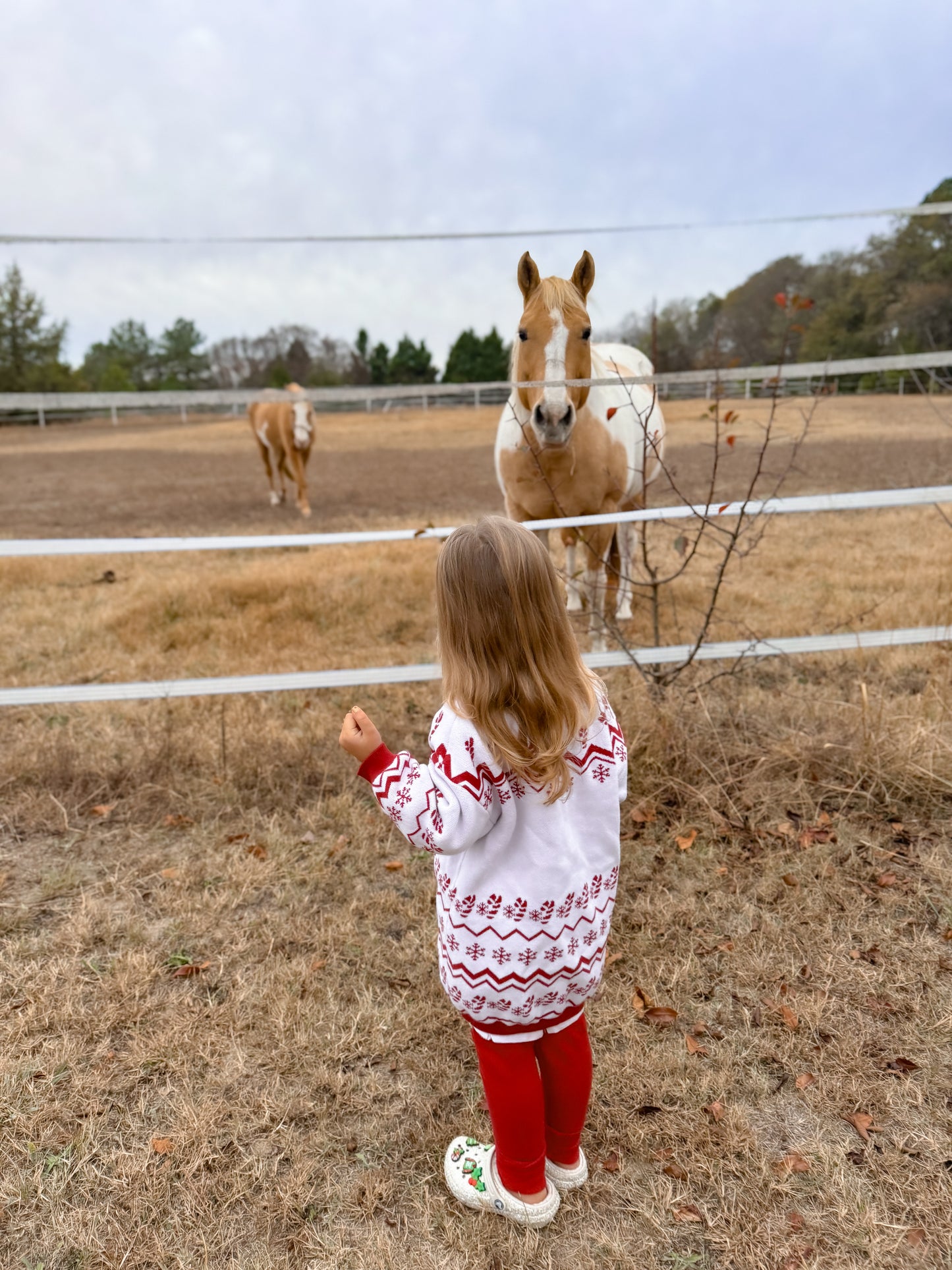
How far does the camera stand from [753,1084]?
1.96 meters

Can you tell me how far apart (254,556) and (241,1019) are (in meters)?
6.71

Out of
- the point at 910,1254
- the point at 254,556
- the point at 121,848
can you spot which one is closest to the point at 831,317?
the point at 910,1254

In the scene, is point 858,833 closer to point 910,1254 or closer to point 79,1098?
point 910,1254

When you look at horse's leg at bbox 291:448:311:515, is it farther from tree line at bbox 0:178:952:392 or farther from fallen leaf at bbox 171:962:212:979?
fallen leaf at bbox 171:962:212:979

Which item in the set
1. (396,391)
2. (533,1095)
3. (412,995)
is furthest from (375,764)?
(396,391)

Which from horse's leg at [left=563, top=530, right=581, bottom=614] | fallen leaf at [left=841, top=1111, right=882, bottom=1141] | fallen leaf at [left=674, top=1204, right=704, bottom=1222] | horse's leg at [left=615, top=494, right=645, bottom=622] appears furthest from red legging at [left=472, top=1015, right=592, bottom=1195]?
horse's leg at [left=615, top=494, right=645, bottom=622]

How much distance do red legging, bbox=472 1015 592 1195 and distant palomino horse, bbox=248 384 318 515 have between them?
386 inches

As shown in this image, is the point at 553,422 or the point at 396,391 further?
the point at 553,422

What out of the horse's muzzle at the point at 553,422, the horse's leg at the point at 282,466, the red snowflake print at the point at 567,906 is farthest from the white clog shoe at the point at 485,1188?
the horse's leg at the point at 282,466

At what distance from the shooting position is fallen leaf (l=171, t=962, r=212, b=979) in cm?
237

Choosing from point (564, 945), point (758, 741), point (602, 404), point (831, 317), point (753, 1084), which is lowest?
point (753, 1084)

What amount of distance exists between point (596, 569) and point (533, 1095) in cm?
308

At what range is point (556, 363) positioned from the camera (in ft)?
10.2

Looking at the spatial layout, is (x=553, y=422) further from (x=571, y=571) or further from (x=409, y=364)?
(x=409, y=364)
